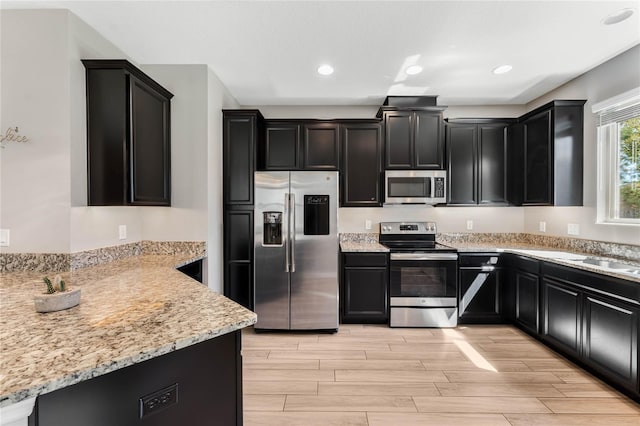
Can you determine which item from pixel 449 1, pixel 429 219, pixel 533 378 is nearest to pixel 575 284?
pixel 533 378

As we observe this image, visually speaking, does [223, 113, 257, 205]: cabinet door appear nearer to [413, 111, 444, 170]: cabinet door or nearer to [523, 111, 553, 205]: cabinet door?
[413, 111, 444, 170]: cabinet door

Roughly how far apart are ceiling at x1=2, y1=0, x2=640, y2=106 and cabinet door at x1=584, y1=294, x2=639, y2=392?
6.97ft

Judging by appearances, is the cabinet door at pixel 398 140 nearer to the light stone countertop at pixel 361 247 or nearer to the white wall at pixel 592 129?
the light stone countertop at pixel 361 247

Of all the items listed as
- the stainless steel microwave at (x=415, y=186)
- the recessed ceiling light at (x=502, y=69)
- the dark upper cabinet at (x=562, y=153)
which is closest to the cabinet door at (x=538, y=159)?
the dark upper cabinet at (x=562, y=153)

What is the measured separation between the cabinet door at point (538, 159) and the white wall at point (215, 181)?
11.6 feet

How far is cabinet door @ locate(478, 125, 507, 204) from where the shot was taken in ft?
12.1

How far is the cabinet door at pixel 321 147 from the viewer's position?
363 cm

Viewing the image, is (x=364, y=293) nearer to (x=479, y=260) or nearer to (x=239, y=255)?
(x=479, y=260)

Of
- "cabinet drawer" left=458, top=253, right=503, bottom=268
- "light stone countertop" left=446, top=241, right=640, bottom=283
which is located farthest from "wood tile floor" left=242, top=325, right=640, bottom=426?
"light stone countertop" left=446, top=241, right=640, bottom=283

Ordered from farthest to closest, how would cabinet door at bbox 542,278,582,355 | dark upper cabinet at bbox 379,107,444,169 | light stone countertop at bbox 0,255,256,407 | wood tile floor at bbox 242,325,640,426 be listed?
1. dark upper cabinet at bbox 379,107,444,169
2. cabinet door at bbox 542,278,582,355
3. wood tile floor at bbox 242,325,640,426
4. light stone countertop at bbox 0,255,256,407

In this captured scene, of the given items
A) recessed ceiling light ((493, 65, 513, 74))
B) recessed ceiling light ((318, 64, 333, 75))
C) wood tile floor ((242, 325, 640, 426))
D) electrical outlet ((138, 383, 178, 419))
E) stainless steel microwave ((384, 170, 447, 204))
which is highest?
recessed ceiling light ((318, 64, 333, 75))

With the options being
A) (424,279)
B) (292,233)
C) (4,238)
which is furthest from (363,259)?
(4,238)

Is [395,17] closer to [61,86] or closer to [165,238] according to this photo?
[61,86]

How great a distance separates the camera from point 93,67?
212 centimetres
